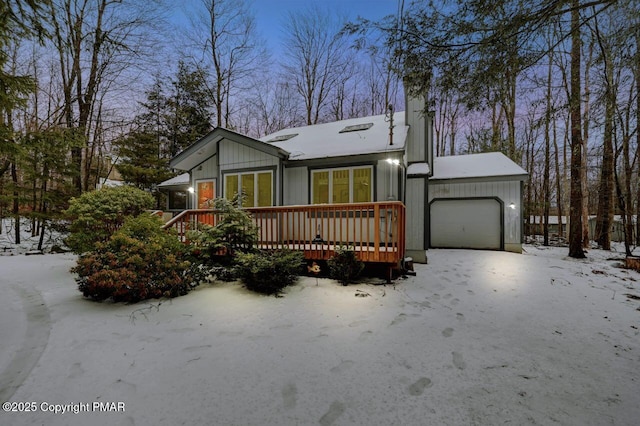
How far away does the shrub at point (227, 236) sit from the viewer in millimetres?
4988

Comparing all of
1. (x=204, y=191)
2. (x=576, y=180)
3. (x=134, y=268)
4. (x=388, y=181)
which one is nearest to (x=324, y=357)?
(x=134, y=268)

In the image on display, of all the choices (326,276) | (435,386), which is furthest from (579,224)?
(435,386)

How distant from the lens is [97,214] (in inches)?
220

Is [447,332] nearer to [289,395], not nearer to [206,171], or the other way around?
[289,395]

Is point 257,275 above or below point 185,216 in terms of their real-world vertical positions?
below

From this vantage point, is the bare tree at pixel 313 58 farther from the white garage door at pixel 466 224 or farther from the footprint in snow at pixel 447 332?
the footprint in snow at pixel 447 332

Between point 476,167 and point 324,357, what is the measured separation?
10176 mm

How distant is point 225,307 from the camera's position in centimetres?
376

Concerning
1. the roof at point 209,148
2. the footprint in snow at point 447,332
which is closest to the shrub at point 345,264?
the footprint in snow at point 447,332

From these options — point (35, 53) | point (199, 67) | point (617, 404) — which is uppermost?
point (199, 67)

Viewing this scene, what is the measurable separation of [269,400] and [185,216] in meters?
5.39

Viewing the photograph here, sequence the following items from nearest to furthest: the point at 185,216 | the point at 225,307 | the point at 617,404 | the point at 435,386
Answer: the point at 617,404
the point at 435,386
the point at 225,307
the point at 185,216

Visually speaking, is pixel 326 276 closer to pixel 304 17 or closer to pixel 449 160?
pixel 449 160

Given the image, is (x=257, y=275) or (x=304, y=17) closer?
(x=257, y=275)
